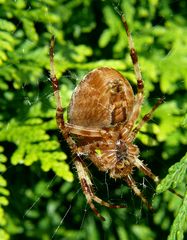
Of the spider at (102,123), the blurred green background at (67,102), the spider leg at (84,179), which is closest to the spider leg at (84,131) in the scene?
the spider at (102,123)

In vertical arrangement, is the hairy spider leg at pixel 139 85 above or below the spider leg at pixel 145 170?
above

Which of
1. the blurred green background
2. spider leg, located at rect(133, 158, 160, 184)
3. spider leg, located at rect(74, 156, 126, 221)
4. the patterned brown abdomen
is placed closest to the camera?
the patterned brown abdomen

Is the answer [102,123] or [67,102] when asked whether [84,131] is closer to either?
[102,123]

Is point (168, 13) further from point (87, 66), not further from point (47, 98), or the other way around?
point (47, 98)

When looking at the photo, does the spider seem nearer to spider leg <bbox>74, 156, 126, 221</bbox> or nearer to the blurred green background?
spider leg <bbox>74, 156, 126, 221</bbox>

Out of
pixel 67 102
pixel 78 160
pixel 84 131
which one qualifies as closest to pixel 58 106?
pixel 84 131

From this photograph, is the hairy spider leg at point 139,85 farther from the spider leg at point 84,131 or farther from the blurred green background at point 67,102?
the blurred green background at point 67,102

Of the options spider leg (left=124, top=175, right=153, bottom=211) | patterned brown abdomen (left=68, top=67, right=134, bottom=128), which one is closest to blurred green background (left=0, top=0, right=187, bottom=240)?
spider leg (left=124, top=175, right=153, bottom=211)
